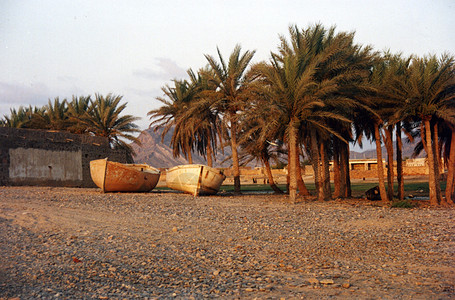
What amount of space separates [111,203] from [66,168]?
39.5 ft

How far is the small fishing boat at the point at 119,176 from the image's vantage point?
66.7 feet

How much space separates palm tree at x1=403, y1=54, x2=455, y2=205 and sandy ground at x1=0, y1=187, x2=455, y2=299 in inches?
215

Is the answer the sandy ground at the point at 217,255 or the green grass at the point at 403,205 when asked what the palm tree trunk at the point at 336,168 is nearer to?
the green grass at the point at 403,205

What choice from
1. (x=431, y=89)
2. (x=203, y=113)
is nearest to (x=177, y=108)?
(x=203, y=113)

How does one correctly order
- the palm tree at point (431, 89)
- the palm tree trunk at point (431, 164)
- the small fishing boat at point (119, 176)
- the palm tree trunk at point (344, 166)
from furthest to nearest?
the palm tree trunk at point (344, 166) → the small fishing boat at point (119, 176) → the palm tree trunk at point (431, 164) → the palm tree at point (431, 89)

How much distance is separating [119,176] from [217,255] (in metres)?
13.8

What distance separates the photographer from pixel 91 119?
35.2 metres

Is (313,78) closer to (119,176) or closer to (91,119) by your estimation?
(119,176)

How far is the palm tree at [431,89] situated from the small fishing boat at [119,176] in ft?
43.8

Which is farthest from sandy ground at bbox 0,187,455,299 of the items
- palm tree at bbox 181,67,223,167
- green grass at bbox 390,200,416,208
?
palm tree at bbox 181,67,223,167

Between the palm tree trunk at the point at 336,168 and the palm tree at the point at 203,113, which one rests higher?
the palm tree at the point at 203,113

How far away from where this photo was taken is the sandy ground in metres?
5.80

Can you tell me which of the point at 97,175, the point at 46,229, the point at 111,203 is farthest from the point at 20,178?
the point at 46,229

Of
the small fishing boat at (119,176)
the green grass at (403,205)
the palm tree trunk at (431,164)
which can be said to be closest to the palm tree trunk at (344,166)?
the palm tree trunk at (431,164)
